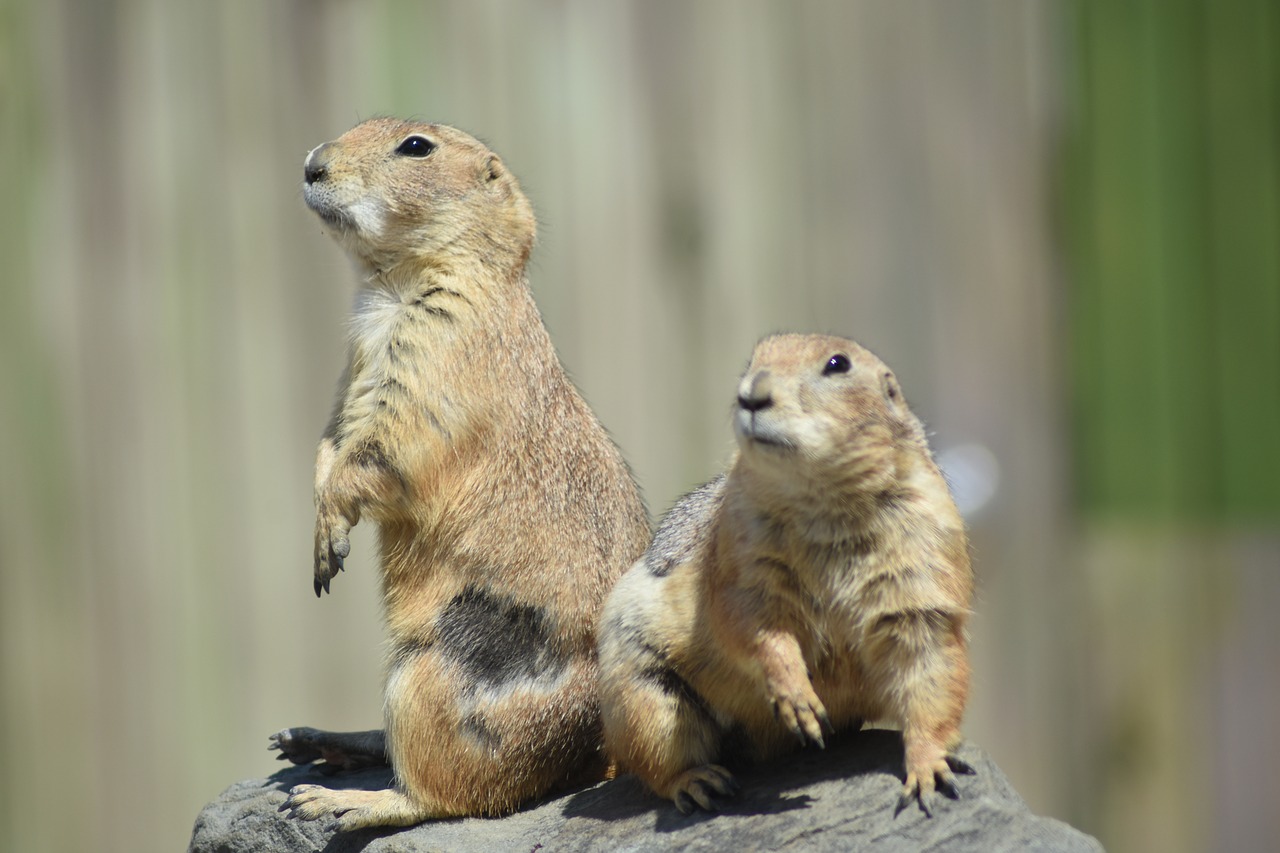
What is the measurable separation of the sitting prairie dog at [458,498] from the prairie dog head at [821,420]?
803mm

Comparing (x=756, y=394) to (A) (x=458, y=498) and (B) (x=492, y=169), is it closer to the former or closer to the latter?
(A) (x=458, y=498)

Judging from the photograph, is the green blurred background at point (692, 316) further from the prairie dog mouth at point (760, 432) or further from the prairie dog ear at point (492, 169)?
the prairie dog mouth at point (760, 432)

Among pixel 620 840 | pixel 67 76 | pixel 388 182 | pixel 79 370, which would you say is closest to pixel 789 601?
pixel 620 840

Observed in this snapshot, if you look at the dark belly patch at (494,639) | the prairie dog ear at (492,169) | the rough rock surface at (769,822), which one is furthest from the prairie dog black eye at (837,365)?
the prairie dog ear at (492,169)

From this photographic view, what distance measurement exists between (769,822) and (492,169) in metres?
2.18

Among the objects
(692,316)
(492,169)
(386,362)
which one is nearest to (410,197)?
(492,169)

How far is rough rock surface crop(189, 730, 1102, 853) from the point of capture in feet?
10.1

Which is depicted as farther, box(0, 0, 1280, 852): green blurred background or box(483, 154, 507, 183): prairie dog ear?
box(0, 0, 1280, 852): green blurred background

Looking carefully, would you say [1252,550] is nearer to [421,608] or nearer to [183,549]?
[421,608]

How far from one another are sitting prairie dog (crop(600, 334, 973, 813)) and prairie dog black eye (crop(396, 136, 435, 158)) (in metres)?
1.40

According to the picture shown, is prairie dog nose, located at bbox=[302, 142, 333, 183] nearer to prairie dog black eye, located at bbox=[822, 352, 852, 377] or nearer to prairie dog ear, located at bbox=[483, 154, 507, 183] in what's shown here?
prairie dog ear, located at bbox=[483, 154, 507, 183]

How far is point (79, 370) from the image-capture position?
227 inches

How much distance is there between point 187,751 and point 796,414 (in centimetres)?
370

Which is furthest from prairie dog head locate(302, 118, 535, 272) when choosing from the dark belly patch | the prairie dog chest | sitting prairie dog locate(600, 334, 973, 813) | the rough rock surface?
the rough rock surface
